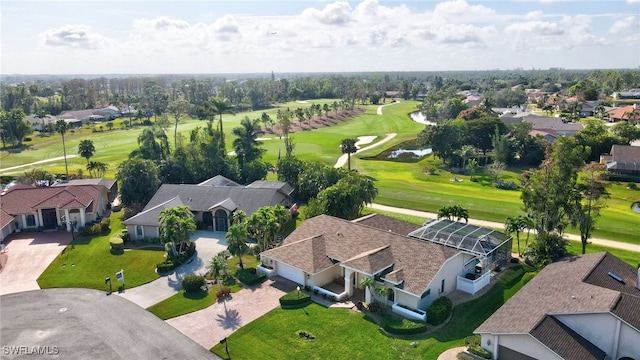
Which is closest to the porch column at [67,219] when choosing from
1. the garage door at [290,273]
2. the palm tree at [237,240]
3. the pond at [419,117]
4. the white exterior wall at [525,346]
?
the palm tree at [237,240]

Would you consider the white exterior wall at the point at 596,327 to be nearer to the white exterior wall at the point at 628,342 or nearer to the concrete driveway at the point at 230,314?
the white exterior wall at the point at 628,342

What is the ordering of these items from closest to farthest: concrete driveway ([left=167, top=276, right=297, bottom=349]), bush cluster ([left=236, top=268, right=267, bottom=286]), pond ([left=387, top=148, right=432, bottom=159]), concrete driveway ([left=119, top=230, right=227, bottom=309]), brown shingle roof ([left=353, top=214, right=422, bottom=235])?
concrete driveway ([left=167, top=276, right=297, bottom=349]), concrete driveway ([left=119, top=230, right=227, bottom=309]), bush cluster ([left=236, top=268, right=267, bottom=286]), brown shingle roof ([left=353, top=214, right=422, bottom=235]), pond ([left=387, top=148, right=432, bottom=159])

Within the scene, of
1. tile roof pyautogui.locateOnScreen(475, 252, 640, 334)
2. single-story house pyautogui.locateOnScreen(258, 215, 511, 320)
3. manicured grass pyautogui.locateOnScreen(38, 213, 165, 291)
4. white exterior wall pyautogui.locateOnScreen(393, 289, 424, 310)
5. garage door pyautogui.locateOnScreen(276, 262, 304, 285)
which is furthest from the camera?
manicured grass pyautogui.locateOnScreen(38, 213, 165, 291)

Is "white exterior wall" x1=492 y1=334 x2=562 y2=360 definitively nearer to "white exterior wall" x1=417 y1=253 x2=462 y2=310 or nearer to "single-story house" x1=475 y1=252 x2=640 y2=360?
"single-story house" x1=475 y1=252 x2=640 y2=360

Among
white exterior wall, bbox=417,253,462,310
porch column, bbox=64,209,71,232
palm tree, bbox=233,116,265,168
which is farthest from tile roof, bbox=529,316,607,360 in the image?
palm tree, bbox=233,116,265,168

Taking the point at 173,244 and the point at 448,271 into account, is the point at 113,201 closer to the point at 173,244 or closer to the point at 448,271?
the point at 173,244

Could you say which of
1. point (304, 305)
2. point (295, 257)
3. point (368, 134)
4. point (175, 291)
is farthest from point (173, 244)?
point (368, 134)

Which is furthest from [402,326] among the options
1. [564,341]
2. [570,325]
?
[570,325]
